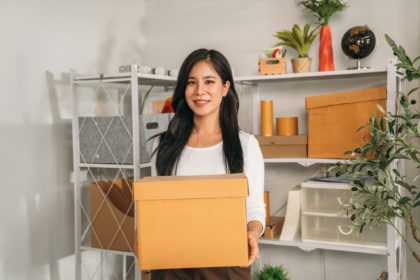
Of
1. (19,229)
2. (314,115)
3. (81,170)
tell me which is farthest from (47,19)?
(314,115)

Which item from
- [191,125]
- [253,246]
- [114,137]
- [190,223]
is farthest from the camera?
[114,137]

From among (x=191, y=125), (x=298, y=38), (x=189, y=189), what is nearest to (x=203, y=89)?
(x=191, y=125)

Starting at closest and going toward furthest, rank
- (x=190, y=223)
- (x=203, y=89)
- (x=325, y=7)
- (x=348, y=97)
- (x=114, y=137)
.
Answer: (x=190, y=223)
(x=203, y=89)
(x=348, y=97)
(x=114, y=137)
(x=325, y=7)

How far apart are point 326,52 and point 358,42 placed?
16 cm

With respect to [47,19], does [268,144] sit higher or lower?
lower

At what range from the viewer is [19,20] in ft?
7.37

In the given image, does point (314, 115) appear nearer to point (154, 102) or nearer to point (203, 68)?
point (203, 68)

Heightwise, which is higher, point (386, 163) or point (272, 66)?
point (272, 66)

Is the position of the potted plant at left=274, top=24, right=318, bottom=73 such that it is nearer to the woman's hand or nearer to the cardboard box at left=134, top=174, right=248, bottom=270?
the woman's hand

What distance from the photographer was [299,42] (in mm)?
2543

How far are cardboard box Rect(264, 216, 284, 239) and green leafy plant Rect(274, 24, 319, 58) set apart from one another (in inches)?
35.8

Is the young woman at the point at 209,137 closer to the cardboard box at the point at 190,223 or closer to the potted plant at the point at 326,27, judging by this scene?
the cardboard box at the point at 190,223

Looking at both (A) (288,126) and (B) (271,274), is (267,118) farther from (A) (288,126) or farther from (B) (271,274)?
(B) (271,274)

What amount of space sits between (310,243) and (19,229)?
140 cm
